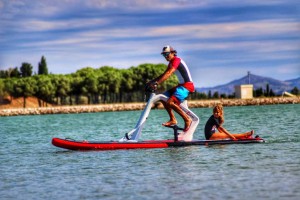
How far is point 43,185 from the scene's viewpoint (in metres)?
18.8

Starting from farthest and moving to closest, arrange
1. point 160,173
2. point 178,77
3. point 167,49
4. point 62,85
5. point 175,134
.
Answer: point 62,85 → point 175,134 → point 178,77 → point 167,49 → point 160,173

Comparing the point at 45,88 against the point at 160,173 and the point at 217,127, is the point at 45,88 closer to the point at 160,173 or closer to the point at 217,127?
the point at 217,127

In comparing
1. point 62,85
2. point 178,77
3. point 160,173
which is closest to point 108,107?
point 62,85

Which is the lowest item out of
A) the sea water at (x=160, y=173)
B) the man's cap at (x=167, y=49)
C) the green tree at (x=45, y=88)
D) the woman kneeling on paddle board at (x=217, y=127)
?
the sea water at (x=160, y=173)

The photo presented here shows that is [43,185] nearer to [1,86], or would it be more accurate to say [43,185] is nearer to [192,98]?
[1,86]

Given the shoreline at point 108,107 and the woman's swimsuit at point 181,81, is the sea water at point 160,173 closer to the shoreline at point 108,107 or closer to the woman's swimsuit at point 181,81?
the woman's swimsuit at point 181,81

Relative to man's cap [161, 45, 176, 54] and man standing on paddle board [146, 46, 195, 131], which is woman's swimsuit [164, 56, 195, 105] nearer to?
man standing on paddle board [146, 46, 195, 131]

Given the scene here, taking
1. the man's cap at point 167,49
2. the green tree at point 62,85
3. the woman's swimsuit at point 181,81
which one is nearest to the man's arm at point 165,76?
the woman's swimsuit at point 181,81

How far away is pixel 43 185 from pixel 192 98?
594 feet

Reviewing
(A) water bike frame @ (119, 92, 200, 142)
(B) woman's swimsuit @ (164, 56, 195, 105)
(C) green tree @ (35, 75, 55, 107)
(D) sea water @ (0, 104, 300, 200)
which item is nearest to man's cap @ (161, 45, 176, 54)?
(B) woman's swimsuit @ (164, 56, 195, 105)

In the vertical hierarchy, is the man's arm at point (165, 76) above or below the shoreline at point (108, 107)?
below

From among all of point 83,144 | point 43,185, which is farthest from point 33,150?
point 43,185

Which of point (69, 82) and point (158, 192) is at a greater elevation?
point (69, 82)

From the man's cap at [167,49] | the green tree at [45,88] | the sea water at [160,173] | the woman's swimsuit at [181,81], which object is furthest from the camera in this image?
the green tree at [45,88]
